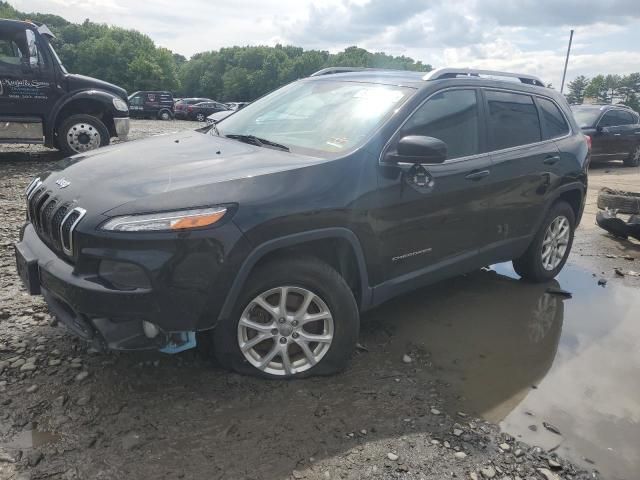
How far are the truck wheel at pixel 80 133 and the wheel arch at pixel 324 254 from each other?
742cm

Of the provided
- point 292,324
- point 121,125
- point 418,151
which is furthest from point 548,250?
point 121,125

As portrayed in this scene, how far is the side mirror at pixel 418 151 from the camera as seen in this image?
3.11m

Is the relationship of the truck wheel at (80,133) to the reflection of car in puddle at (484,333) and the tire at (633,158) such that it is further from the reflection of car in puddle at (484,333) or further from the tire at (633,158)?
the tire at (633,158)

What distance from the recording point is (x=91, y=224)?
8.24 ft

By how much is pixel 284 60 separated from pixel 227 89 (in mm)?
14385

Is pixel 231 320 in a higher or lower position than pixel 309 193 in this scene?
lower

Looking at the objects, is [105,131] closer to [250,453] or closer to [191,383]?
[191,383]

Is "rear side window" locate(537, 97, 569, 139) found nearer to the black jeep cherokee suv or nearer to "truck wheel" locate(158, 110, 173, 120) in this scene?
the black jeep cherokee suv

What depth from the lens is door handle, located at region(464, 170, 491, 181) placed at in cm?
→ 376

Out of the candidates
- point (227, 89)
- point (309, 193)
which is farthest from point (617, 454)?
point (227, 89)

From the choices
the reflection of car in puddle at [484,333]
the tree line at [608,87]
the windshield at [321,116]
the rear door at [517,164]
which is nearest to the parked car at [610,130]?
the rear door at [517,164]

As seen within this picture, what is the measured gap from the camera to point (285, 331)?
9.57 ft

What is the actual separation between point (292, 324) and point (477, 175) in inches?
70.5

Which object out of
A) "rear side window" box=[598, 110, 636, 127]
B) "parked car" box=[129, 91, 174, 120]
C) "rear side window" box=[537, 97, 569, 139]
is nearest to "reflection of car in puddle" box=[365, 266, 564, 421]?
"rear side window" box=[537, 97, 569, 139]
